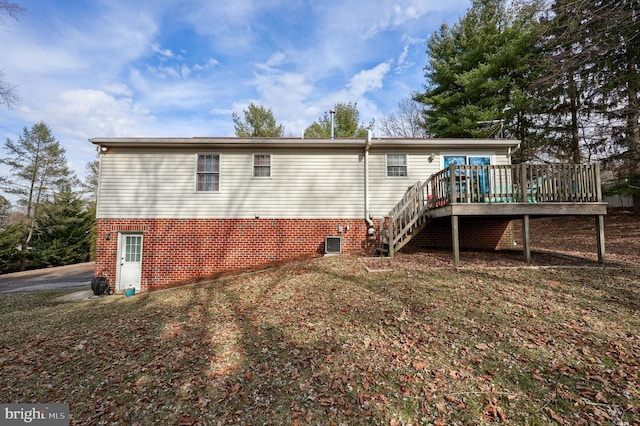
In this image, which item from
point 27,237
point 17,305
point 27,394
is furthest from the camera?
point 27,237

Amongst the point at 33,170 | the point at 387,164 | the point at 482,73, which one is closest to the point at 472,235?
the point at 387,164

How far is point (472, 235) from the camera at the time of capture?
9.21 m

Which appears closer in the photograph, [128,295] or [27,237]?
[128,295]

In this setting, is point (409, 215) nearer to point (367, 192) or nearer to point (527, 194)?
point (367, 192)

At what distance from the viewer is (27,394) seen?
323cm

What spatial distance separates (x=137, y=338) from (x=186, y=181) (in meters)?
5.77

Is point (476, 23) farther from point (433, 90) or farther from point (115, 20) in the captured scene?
point (115, 20)

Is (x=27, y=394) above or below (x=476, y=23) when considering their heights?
below

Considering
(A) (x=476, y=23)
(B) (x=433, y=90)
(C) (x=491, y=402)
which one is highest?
(A) (x=476, y=23)

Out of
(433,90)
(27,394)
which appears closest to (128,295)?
(27,394)

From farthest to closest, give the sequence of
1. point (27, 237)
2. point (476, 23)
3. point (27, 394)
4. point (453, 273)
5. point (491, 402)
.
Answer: point (27, 237)
point (476, 23)
point (453, 273)
point (27, 394)
point (491, 402)

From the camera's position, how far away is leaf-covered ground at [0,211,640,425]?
2584mm

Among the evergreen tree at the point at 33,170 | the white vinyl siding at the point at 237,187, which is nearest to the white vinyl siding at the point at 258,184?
the white vinyl siding at the point at 237,187

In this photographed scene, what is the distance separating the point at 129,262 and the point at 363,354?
8.83m
